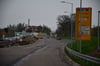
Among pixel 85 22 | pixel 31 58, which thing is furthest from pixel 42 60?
pixel 85 22

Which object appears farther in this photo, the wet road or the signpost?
the signpost

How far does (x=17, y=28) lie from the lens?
158 m

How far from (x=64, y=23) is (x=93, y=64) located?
12180 centimetres

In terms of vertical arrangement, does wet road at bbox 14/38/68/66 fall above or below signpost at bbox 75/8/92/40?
below

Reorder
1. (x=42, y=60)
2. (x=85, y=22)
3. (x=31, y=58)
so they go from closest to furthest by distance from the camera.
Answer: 1. (x=42, y=60)
2. (x=31, y=58)
3. (x=85, y=22)

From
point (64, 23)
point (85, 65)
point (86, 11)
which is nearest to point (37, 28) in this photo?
point (64, 23)

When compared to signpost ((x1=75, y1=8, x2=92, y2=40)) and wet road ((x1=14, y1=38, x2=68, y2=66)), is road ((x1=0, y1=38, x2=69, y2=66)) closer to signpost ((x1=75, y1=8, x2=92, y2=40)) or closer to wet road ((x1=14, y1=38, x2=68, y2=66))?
wet road ((x1=14, y1=38, x2=68, y2=66))

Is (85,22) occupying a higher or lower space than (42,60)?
higher

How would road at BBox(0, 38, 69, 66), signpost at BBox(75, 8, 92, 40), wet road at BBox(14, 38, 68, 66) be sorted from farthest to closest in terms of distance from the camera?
signpost at BBox(75, 8, 92, 40)
road at BBox(0, 38, 69, 66)
wet road at BBox(14, 38, 68, 66)

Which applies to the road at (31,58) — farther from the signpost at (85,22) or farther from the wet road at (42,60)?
the signpost at (85,22)

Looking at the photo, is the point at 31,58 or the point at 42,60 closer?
the point at 42,60

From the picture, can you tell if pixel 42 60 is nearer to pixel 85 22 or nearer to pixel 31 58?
pixel 31 58

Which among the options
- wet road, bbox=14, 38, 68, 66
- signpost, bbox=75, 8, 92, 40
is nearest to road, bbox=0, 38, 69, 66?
wet road, bbox=14, 38, 68, 66

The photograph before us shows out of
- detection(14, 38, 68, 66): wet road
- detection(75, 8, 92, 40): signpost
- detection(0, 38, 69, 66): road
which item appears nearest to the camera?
detection(14, 38, 68, 66): wet road
